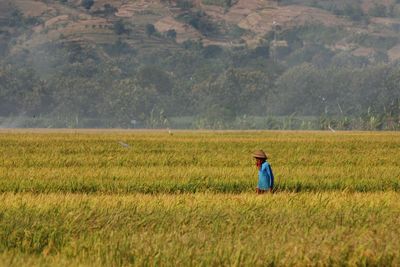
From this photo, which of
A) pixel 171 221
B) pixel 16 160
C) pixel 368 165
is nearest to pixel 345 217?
pixel 171 221

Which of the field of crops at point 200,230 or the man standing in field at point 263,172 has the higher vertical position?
the field of crops at point 200,230

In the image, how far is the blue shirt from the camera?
29391mm

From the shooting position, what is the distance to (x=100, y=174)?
131ft

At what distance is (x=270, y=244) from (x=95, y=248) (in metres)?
3.07

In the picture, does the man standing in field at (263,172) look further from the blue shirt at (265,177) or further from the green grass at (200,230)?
the green grass at (200,230)

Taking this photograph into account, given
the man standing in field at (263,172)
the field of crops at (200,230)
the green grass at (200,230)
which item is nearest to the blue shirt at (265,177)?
the man standing in field at (263,172)

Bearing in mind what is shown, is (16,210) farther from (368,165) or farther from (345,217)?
(368,165)

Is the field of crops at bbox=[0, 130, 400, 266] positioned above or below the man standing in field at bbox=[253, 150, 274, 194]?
above

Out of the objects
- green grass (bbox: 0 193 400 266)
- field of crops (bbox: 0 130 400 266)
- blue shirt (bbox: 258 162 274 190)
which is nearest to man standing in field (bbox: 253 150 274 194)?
blue shirt (bbox: 258 162 274 190)

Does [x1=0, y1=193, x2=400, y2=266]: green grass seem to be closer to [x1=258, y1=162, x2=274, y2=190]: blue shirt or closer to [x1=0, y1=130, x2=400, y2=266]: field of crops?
[x1=0, y1=130, x2=400, y2=266]: field of crops

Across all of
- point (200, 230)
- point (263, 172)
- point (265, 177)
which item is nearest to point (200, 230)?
point (200, 230)

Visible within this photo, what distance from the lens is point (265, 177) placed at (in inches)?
1167

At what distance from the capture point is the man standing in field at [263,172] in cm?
2939

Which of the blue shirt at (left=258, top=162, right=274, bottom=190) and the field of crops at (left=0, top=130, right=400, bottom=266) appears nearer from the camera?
the field of crops at (left=0, top=130, right=400, bottom=266)
